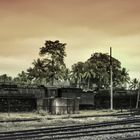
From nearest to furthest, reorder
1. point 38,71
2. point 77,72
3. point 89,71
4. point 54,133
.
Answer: point 54,133, point 38,71, point 89,71, point 77,72

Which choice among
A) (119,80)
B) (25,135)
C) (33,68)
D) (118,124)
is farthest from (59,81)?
(25,135)

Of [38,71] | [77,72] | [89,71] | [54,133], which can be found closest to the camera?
[54,133]

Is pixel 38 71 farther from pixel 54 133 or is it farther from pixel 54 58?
pixel 54 133

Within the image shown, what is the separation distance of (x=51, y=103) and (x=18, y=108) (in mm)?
6476

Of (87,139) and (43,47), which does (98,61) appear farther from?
(87,139)

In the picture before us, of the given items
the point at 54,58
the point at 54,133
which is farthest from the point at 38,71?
the point at 54,133

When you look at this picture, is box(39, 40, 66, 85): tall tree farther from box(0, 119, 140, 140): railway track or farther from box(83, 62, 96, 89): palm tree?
box(0, 119, 140, 140): railway track

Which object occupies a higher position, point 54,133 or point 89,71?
point 89,71

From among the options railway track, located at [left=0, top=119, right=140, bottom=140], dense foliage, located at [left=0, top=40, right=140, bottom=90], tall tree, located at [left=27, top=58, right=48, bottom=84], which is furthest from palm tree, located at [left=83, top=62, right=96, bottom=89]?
railway track, located at [left=0, top=119, right=140, bottom=140]

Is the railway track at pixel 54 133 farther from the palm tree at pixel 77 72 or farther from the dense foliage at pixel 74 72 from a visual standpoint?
the palm tree at pixel 77 72

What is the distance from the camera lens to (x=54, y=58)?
107m

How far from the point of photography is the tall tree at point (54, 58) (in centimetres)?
10046

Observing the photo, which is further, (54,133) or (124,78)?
(124,78)

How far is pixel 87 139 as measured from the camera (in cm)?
1944
